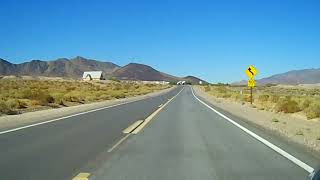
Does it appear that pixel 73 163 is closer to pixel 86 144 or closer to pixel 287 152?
pixel 86 144

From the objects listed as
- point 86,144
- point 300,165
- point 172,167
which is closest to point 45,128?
point 86,144

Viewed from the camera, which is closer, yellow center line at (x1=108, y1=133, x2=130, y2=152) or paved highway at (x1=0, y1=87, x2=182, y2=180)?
paved highway at (x1=0, y1=87, x2=182, y2=180)

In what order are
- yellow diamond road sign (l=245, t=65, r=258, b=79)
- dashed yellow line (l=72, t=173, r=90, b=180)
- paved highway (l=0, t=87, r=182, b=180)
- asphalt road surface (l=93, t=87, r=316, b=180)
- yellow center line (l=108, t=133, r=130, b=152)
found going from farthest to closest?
yellow diamond road sign (l=245, t=65, r=258, b=79) < yellow center line (l=108, t=133, r=130, b=152) < paved highway (l=0, t=87, r=182, b=180) < asphalt road surface (l=93, t=87, r=316, b=180) < dashed yellow line (l=72, t=173, r=90, b=180)

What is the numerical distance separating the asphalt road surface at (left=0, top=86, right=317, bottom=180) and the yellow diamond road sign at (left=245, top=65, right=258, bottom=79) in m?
23.7

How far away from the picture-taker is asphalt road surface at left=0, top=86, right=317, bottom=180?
899 centimetres

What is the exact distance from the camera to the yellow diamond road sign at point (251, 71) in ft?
132

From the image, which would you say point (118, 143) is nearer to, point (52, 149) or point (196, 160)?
point (52, 149)

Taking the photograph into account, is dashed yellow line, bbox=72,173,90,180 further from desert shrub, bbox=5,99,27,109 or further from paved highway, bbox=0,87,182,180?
desert shrub, bbox=5,99,27,109

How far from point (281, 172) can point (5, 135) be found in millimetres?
9308

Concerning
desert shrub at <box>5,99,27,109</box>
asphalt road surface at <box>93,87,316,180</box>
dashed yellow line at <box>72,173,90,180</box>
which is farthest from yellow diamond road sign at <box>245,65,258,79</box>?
dashed yellow line at <box>72,173,90,180</box>

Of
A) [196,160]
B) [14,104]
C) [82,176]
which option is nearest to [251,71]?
[14,104]

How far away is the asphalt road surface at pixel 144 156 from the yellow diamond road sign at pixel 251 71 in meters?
23.7

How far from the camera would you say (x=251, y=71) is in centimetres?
4056

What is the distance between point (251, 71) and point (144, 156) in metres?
30.5
